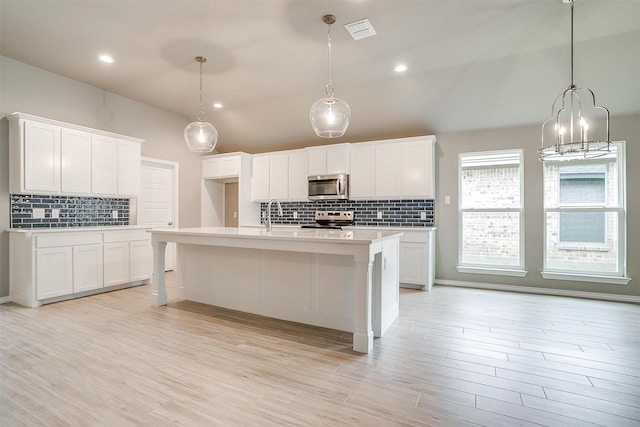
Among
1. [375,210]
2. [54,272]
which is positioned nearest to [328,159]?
[375,210]

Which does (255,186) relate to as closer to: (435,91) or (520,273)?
(435,91)

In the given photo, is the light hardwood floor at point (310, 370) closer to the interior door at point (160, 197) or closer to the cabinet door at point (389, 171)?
the cabinet door at point (389, 171)

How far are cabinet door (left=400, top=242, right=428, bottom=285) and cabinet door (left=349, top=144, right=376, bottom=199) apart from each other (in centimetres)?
107

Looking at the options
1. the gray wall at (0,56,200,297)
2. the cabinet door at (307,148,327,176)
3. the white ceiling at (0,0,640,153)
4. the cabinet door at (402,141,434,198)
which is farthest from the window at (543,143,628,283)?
the gray wall at (0,56,200,297)

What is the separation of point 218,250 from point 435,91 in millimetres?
3633

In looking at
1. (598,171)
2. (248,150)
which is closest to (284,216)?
(248,150)

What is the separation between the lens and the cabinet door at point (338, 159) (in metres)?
5.41

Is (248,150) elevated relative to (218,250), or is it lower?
elevated

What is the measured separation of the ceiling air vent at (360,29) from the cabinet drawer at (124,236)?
411cm

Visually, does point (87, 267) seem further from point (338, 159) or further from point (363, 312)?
point (338, 159)

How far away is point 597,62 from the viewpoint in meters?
3.59

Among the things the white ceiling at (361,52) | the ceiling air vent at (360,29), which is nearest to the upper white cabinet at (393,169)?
the white ceiling at (361,52)

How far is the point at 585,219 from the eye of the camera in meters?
4.44

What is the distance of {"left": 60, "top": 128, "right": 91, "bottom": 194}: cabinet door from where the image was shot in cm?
420
